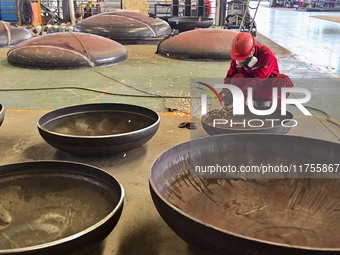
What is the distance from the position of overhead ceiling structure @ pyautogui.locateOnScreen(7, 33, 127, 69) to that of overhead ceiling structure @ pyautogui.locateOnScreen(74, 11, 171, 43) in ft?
7.84

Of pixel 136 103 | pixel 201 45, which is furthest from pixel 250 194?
pixel 201 45

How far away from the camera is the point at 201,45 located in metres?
6.86

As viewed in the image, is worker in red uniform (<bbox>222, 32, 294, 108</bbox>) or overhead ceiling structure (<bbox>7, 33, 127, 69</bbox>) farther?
overhead ceiling structure (<bbox>7, 33, 127, 69</bbox>)

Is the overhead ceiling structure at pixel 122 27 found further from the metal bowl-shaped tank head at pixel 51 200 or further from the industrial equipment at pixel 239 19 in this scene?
the metal bowl-shaped tank head at pixel 51 200

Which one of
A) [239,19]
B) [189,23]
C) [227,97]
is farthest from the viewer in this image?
[239,19]

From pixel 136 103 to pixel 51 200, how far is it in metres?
2.27

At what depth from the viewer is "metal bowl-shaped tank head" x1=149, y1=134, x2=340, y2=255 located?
1.42 metres

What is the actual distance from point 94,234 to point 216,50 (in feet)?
19.2

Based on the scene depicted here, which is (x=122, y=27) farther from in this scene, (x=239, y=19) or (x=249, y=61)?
(x=249, y=61)

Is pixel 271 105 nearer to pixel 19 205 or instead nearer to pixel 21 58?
pixel 19 205

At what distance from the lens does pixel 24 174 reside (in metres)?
1.88

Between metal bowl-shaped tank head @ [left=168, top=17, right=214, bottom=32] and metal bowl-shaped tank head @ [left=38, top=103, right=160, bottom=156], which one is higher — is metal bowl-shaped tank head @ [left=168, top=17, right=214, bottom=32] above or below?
above

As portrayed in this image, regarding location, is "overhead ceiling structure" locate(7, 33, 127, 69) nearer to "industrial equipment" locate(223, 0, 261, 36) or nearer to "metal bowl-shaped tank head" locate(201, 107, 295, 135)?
"metal bowl-shaped tank head" locate(201, 107, 295, 135)

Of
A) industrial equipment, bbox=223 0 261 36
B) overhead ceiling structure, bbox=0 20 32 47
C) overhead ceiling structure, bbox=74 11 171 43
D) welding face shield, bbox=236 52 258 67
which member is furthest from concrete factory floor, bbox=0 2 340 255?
industrial equipment, bbox=223 0 261 36
